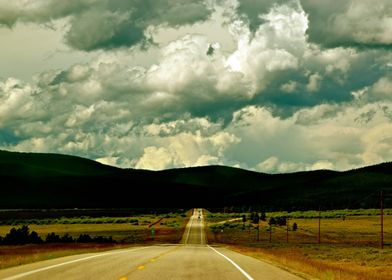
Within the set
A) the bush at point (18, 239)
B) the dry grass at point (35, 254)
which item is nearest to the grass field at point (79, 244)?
the dry grass at point (35, 254)

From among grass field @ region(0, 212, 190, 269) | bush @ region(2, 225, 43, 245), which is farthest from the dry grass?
bush @ region(2, 225, 43, 245)

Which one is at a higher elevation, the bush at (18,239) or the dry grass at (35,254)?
the dry grass at (35,254)

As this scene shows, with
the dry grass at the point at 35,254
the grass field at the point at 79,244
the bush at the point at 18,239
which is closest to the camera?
the dry grass at the point at 35,254

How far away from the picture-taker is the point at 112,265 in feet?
85.9

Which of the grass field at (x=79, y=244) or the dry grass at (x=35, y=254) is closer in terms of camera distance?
the dry grass at (x=35, y=254)

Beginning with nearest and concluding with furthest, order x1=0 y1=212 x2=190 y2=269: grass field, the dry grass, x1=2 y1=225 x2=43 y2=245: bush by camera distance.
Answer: the dry grass → x1=0 y1=212 x2=190 y2=269: grass field → x1=2 y1=225 x2=43 y2=245: bush

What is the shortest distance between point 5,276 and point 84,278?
295 cm

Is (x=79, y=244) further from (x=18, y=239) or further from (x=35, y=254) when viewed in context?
(x=35, y=254)

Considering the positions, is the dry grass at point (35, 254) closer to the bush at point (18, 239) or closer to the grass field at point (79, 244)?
the grass field at point (79, 244)

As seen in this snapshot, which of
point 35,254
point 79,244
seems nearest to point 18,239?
point 79,244

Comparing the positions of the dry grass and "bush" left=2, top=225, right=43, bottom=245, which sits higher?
the dry grass

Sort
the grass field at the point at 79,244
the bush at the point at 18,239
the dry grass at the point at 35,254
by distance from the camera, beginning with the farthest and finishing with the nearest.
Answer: the bush at the point at 18,239 < the grass field at the point at 79,244 < the dry grass at the point at 35,254

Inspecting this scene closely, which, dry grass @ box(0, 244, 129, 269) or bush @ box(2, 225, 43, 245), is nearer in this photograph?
dry grass @ box(0, 244, 129, 269)

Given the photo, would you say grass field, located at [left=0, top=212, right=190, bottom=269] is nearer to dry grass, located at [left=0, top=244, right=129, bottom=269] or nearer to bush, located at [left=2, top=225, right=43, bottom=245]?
dry grass, located at [left=0, top=244, right=129, bottom=269]
